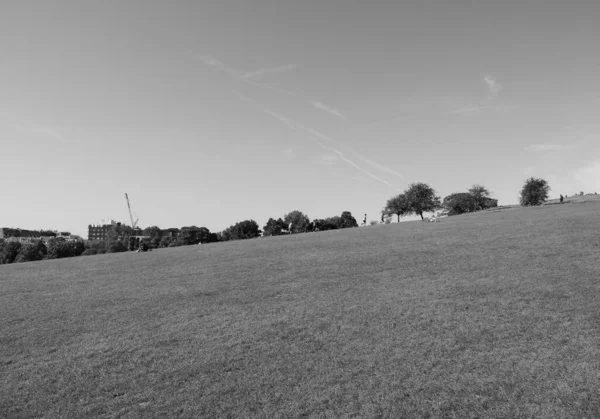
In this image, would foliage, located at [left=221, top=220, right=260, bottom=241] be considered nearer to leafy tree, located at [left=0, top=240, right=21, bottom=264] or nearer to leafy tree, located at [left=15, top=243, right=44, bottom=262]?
leafy tree, located at [left=15, top=243, right=44, bottom=262]

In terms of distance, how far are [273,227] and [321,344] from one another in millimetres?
159885

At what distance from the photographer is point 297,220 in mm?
180875

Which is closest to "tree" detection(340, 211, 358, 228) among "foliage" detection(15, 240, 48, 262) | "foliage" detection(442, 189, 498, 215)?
"foliage" detection(442, 189, 498, 215)

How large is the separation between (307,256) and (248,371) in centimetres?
1767

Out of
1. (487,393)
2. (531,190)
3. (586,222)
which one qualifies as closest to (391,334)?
(487,393)

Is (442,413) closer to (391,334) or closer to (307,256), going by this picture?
(391,334)

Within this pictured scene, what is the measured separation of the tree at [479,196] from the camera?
134 m

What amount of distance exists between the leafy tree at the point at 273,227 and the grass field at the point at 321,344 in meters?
148

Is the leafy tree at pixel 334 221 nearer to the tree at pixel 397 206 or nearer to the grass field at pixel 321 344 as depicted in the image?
the tree at pixel 397 206

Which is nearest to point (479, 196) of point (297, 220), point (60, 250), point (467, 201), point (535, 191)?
point (467, 201)

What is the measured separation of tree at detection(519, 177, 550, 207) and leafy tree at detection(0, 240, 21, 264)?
5705 inches

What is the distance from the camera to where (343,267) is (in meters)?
21.5

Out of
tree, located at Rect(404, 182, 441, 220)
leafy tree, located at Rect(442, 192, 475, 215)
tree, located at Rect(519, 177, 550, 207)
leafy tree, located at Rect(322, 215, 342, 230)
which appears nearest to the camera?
tree, located at Rect(519, 177, 550, 207)

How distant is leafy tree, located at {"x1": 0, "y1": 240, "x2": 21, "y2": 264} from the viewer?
4439 inches
